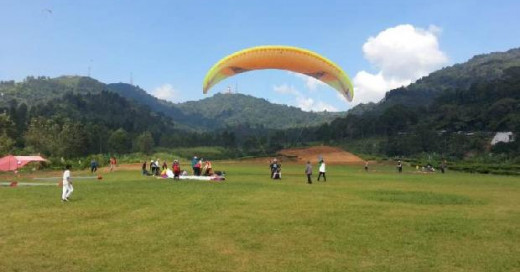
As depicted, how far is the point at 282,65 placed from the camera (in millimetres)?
38438

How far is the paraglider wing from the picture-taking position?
35.2m

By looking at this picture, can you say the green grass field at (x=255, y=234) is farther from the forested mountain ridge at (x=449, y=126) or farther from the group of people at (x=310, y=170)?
the forested mountain ridge at (x=449, y=126)

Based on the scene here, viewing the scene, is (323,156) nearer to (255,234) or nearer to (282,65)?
(282,65)

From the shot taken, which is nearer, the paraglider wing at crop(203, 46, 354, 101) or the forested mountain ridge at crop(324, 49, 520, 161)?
the paraglider wing at crop(203, 46, 354, 101)

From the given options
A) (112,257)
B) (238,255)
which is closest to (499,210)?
(238,255)

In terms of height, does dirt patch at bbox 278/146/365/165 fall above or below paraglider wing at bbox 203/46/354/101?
below

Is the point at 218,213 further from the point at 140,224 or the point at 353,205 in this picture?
the point at 353,205

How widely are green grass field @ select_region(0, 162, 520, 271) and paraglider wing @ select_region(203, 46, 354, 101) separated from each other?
16.7 meters

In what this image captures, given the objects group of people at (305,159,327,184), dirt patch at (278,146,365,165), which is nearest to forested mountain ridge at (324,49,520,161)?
dirt patch at (278,146,365,165)

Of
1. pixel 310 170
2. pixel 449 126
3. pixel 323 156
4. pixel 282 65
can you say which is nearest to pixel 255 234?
pixel 310 170

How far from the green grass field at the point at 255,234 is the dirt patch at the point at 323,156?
6110 centimetres

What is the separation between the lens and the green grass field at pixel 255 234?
390 inches

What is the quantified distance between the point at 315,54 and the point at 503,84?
13171 cm

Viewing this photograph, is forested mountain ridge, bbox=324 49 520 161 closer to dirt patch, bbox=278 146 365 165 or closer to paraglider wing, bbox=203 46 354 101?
dirt patch, bbox=278 146 365 165
